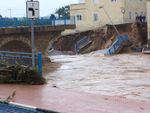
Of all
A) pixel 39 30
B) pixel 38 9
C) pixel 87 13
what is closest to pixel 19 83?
pixel 38 9

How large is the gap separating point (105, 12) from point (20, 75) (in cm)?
4437

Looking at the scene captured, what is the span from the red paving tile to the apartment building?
43.6 meters

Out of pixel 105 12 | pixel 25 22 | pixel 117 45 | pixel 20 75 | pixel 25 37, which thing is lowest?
pixel 20 75

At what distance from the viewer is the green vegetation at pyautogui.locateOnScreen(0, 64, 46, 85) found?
1819 cm

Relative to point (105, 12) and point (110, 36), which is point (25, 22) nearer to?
point (110, 36)

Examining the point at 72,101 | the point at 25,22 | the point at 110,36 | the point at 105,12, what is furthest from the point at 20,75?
the point at 105,12

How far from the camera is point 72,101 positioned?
13836mm

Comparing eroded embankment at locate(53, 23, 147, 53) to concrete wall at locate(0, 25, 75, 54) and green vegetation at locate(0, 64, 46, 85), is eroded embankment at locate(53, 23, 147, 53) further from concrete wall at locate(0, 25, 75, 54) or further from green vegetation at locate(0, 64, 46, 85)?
green vegetation at locate(0, 64, 46, 85)

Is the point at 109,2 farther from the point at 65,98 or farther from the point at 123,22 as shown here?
the point at 65,98

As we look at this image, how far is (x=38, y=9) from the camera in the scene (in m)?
17.3

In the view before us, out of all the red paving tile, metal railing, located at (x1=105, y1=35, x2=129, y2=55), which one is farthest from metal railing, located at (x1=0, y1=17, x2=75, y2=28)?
the red paving tile

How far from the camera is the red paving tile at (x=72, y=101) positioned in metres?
12.4

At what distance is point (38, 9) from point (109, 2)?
148ft

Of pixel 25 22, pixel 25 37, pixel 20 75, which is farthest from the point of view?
pixel 25 37
